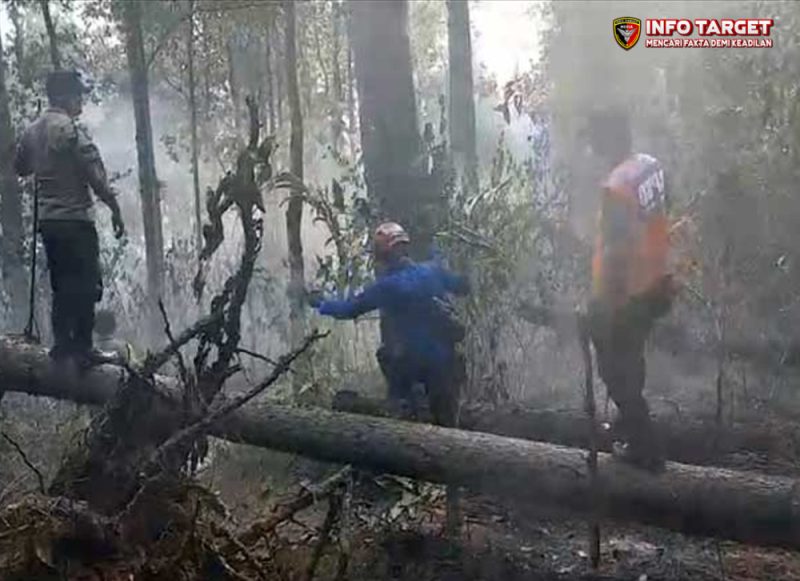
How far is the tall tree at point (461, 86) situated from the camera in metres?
14.7

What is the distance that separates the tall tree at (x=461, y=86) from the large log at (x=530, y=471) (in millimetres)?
9861

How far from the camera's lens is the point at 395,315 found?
533cm

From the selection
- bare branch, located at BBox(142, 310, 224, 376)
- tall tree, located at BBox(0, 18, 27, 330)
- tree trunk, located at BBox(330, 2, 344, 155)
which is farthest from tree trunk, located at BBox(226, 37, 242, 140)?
bare branch, located at BBox(142, 310, 224, 376)

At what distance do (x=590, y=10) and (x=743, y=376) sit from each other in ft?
18.3

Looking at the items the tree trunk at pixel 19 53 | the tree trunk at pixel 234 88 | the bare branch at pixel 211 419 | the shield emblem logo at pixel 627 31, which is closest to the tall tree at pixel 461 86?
the tree trunk at pixel 234 88

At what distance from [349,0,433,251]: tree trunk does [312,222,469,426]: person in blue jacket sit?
64.0 inches

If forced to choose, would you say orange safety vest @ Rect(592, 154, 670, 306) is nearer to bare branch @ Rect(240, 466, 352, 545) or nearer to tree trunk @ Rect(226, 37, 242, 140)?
bare branch @ Rect(240, 466, 352, 545)

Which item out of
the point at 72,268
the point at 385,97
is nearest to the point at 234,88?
the point at 385,97

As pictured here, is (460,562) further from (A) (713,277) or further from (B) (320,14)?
(B) (320,14)

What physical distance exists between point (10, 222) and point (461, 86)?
8.11 metres

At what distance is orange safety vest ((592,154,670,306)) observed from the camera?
4.09m

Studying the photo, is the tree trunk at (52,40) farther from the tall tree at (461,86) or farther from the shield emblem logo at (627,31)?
the tall tree at (461,86)

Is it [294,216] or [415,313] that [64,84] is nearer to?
[294,216]

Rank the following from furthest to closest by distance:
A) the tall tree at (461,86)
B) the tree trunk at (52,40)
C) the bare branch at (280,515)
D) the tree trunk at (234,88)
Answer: the tall tree at (461,86)
the tree trunk at (234,88)
the tree trunk at (52,40)
the bare branch at (280,515)
